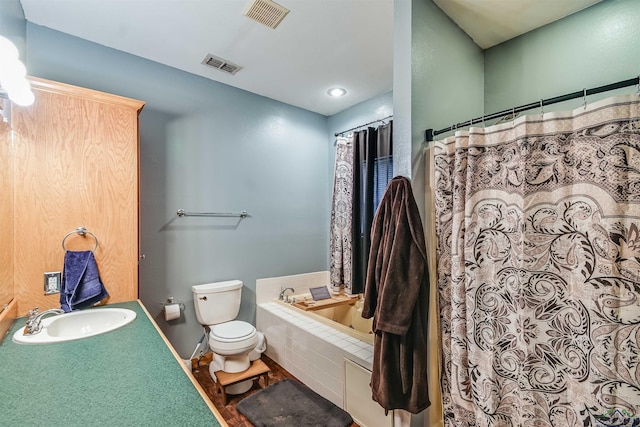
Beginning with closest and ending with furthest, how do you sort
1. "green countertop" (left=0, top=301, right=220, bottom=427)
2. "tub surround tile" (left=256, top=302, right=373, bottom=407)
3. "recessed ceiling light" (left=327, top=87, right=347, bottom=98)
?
"green countertop" (left=0, top=301, right=220, bottom=427) < "tub surround tile" (left=256, top=302, right=373, bottom=407) < "recessed ceiling light" (left=327, top=87, right=347, bottom=98)

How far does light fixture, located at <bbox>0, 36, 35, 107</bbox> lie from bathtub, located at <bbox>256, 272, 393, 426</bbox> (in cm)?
214

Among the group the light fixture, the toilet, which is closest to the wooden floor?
the toilet

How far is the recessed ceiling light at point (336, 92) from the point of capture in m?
2.82

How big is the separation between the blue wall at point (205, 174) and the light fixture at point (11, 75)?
87cm

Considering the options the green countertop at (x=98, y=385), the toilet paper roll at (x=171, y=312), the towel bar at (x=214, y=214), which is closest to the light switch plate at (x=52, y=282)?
the green countertop at (x=98, y=385)

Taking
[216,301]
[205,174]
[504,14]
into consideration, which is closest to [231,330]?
[216,301]

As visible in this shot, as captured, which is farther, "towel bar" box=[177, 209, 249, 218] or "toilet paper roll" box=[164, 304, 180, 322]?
"towel bar" box=[177, 209, 249, 218]

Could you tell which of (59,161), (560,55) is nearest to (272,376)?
(59,161)

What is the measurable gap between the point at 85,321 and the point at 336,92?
8.72ft

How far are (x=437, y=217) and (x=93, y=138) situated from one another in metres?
2.08

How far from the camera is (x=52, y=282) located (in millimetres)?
1621

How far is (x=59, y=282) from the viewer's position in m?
1.64

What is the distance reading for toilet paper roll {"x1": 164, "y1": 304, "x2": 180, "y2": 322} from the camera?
232 cm

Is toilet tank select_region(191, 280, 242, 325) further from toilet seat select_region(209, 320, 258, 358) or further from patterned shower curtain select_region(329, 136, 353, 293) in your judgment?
patterned shower curtain select_region(329, 136, 353, 293)
